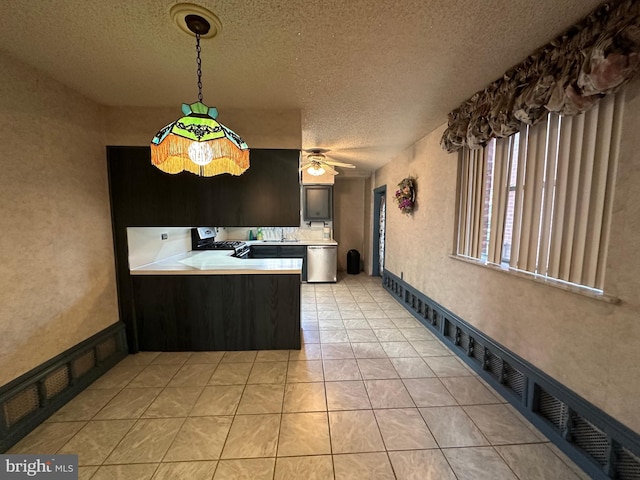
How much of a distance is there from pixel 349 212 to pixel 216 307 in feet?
14.7

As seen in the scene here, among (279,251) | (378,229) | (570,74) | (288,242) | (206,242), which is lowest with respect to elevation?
(279,251)

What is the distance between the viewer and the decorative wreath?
3.58 metres

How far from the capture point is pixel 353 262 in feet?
20.4

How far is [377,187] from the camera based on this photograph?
5.40m

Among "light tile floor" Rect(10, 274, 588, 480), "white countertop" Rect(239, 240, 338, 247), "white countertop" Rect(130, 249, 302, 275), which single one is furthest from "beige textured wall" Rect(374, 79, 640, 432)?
"white countertop" Rect(239, 240, 338, 247)

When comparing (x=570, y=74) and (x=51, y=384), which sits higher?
(x=570, y=74)

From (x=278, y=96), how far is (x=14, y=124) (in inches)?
70.2

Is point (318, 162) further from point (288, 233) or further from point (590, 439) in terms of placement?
point (590, 439)

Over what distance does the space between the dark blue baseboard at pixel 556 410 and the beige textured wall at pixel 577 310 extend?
57mm

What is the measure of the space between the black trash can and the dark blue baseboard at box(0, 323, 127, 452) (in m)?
4.67

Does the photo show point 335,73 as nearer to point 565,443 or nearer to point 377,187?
point 565,443

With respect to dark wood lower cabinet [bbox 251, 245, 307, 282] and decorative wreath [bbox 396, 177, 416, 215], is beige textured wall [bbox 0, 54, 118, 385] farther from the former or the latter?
decorative wreath [bbox 396, 177, 416, 215]

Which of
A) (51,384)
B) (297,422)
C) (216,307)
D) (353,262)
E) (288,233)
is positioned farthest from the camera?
(353,262)

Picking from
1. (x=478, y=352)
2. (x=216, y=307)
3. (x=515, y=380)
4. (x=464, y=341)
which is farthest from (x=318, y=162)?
(x=515, y=380)
